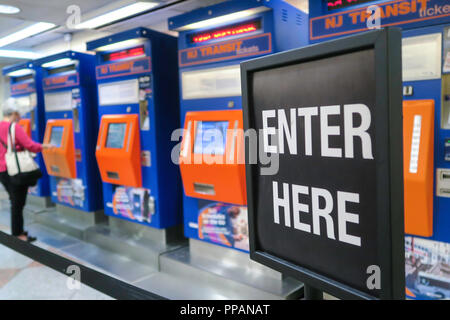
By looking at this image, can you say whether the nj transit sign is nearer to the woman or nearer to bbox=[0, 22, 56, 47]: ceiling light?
the woman

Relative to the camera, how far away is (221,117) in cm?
301

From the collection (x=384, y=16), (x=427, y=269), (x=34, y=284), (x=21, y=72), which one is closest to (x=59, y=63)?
(x=21, y=72)

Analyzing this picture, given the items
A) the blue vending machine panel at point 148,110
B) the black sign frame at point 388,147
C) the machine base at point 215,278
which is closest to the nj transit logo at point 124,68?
the blue vending machine panel at point 148,110

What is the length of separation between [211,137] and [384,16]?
4.82ft

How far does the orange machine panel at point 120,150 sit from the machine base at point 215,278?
35.3 inches

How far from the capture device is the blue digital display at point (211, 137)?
2988 mm

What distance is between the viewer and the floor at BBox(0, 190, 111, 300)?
10.2ft

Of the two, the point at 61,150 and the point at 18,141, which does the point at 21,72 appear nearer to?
the point at 61,150

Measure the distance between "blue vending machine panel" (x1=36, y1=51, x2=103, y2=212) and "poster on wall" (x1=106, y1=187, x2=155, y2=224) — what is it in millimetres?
567

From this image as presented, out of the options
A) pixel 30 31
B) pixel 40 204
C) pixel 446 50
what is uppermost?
pixel 30 31

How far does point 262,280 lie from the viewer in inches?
116

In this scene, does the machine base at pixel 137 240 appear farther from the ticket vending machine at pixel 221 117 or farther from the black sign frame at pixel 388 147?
the black sign frame at pixel 388 147
